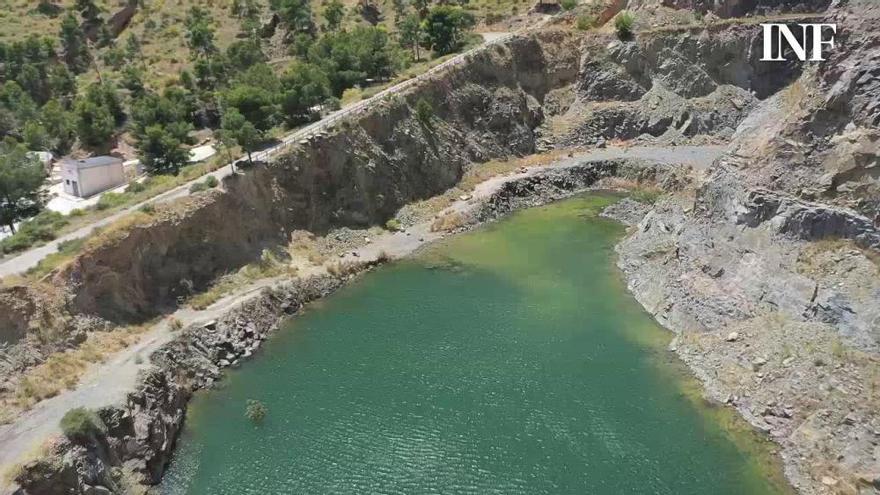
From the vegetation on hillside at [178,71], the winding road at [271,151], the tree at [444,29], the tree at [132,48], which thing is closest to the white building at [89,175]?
the vegetation on hillside at [178,71]

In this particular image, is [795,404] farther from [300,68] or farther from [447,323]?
[300,68]

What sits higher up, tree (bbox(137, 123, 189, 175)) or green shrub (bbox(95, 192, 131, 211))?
tree (bbox(137, 123, 189, 175))

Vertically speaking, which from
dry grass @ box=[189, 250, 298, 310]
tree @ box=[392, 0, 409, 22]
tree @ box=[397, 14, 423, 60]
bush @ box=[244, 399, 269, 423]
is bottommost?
bush @ box=[244, 399, 269, 423]

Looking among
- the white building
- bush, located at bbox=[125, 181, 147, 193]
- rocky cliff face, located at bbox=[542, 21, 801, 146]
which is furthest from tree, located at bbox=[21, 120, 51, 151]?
rocky cliff face, located at bbox=[542, 21, 801, 146]

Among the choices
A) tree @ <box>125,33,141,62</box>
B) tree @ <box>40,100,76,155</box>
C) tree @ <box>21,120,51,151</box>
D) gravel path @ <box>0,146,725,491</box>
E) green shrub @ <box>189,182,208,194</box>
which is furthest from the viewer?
tree @ <box>125,33,141,62</box>

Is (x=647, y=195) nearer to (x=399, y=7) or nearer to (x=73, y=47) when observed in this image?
(x=399, y=7)

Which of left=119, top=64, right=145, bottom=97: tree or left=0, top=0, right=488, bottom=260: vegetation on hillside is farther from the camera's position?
left=119, top=64, right=145, bottom=97: tree

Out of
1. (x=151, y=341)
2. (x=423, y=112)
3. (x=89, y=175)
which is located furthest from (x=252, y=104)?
(x=151, y=341)

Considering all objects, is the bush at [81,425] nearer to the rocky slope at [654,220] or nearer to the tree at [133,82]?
the rocky slope at [654,220]

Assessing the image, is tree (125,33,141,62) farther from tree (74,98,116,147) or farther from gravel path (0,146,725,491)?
gravel path (0,146,725,491)
